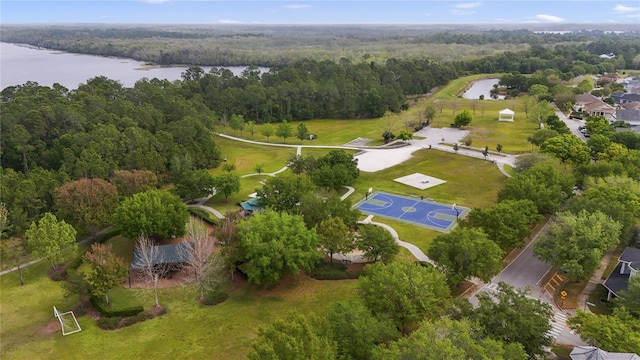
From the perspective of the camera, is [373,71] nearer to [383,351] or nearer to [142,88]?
[142,88]

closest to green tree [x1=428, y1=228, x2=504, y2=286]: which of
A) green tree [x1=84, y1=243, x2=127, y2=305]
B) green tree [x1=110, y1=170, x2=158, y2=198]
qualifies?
green tree [x1=84, y1=243, x2=127, y2=305]

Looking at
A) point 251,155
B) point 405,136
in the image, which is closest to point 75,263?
point 251,155

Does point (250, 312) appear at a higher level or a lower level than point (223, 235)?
lower

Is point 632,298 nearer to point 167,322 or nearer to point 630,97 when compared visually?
point 167,322

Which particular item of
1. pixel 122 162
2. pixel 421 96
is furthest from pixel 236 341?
pixel 421 96

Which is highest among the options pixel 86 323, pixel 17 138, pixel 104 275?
pixel 17 138

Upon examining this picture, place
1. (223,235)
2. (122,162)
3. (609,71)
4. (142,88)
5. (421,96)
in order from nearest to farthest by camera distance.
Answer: (223,235), (122,162), (142,88), (421,96), (609,71)
